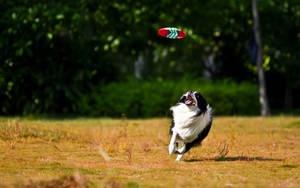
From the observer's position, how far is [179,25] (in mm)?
26109

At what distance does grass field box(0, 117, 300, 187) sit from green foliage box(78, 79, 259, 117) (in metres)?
6.46

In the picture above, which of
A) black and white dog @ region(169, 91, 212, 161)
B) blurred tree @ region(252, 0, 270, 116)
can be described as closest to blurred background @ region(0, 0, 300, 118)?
blurred tree @ region(252, 0, 270, 116)

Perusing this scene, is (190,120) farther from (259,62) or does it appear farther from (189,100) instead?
(259,62)

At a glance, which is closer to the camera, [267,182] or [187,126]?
[267,182]

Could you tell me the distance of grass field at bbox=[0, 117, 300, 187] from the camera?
314 inches

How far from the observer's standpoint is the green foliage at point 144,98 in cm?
2331

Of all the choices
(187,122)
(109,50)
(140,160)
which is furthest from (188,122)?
(109,50)

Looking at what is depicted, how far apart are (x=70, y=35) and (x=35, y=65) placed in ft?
7.33

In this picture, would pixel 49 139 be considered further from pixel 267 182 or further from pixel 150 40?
pixel 150 40

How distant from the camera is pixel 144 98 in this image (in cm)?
2347

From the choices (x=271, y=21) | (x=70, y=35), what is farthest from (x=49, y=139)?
(x=271, y=21)

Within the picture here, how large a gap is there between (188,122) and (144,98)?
1352 cm

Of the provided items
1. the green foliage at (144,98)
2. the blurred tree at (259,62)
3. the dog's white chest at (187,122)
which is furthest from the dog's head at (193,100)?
the blurred tree at (259,62)

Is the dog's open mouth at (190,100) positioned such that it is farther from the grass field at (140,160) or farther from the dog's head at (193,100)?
the grass field at (140,160)
